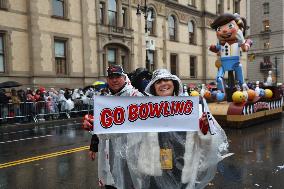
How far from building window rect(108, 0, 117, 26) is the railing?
9.28 meters

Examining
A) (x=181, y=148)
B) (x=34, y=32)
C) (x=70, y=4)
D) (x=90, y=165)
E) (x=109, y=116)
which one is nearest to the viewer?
(x=181, y=148)

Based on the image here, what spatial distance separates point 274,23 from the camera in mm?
62281

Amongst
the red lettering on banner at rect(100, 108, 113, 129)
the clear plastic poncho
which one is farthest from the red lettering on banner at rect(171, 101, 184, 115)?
the red lettering on banner at rect(100, 108, 113, 129)

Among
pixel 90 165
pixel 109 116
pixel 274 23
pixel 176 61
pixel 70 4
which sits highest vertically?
pixel 274 23

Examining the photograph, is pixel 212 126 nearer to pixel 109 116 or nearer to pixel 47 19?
pixel 109 116

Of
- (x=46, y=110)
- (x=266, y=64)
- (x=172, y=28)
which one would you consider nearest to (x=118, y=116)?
(x=46, y=110)

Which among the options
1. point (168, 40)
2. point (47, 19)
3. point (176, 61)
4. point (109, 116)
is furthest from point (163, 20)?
point (109, 116)

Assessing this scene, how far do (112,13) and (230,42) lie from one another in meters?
15.0

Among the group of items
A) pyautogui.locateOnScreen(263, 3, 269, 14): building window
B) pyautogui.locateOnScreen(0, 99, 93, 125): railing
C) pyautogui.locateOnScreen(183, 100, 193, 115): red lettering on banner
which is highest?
pyautogui.locateOnScreen(263, 3, 269, 14): building window

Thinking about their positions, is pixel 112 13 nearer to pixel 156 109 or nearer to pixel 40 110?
pixel 40 110

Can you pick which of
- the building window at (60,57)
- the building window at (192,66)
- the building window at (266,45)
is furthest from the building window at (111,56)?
the building window at (266,45)

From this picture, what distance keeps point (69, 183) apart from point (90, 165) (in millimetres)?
1440

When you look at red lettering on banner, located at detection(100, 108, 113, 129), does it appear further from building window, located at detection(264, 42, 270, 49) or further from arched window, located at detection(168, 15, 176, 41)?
building window, located at detection(264, 42, 270, 49)

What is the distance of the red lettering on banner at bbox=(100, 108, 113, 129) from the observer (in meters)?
3.62
